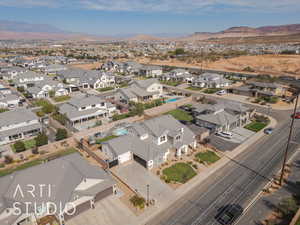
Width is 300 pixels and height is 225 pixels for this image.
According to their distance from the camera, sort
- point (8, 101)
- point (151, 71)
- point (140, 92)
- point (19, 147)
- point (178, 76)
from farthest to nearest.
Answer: point (151, 71), point (178, 76), point (140, 92), point (8, 101), point (19, 147)

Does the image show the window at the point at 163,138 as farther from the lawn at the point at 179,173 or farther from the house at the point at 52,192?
the house at the point at 52,192

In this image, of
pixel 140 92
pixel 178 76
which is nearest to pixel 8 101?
pixel 140 92

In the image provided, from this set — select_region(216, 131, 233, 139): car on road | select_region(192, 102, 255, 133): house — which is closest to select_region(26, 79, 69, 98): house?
select_region(192, 102, 255, 133): house

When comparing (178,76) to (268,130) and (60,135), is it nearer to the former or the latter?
(268,130)

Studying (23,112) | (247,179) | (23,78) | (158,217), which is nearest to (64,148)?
(23,112)

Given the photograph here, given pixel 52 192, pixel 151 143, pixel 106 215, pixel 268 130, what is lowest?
pixel 106 215

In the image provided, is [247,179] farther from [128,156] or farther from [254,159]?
[128,156]

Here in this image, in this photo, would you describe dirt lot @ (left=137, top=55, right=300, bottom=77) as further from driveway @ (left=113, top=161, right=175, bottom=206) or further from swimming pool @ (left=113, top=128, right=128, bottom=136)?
driveway @ (left=113, top=161, right=175, bottom=206)
